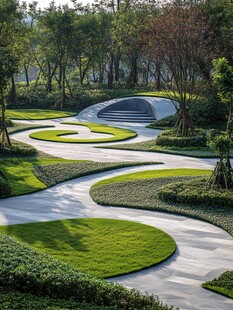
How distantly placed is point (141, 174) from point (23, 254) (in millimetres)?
9510

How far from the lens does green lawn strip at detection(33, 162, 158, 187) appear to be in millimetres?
16000

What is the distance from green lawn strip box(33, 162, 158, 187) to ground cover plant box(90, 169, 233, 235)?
136 cm

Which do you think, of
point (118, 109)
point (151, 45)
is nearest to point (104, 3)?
point (118, 109)

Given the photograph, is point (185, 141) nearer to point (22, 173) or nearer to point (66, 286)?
point (22, 173)

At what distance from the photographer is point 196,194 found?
41.9ft

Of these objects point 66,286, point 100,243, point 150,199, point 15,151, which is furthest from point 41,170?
point 66,286

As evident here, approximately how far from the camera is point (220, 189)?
43.1 ft

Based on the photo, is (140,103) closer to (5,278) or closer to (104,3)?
(104,3)

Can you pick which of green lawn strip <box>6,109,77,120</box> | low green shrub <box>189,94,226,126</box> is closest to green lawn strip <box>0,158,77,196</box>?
low green shrub <box>189,94,226,126</box>

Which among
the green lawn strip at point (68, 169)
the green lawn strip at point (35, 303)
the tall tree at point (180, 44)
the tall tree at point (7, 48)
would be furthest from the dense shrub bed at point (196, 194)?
the tall tree at point (180, 44)

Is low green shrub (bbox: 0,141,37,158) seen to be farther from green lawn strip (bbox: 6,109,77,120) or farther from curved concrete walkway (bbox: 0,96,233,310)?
green lawn strip (bbox: 6,109,77,120)

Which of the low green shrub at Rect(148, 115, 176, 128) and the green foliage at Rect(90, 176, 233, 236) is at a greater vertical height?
the low green shrub at Rect(148, 115, 176, 128)

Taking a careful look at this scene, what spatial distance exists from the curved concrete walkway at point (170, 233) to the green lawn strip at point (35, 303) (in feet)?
5.92

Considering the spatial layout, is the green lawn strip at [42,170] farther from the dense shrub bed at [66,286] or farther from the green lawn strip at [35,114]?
the green lawn strip at [35,114]
